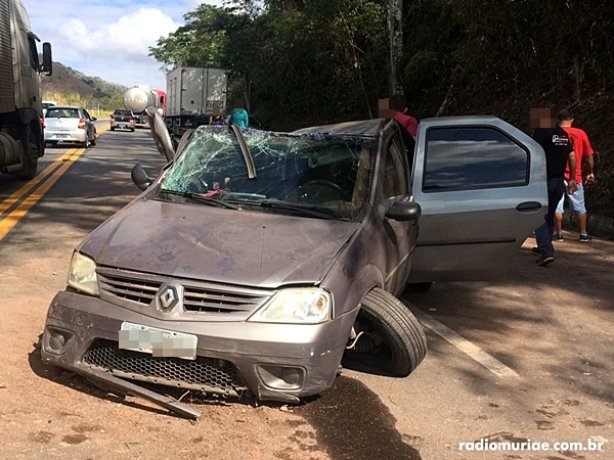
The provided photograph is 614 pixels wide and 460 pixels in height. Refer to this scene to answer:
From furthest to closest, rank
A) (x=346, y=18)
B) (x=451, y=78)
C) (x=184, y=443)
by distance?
(x=346, y=18)
(x=451, y=78)
(x=184, y=443)

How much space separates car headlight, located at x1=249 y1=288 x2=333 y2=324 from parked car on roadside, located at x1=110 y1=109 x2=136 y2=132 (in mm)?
42443

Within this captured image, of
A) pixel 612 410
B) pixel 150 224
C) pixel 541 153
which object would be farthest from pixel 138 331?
pixel 541 153

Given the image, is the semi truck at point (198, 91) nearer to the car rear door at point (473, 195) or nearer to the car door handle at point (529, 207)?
the car rear door at point (473, 195)

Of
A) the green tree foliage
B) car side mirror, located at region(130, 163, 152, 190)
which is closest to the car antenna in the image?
car side mirror, located at region(130, 163, 152, 190)

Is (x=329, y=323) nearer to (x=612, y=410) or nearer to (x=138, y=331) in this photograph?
(x=138, y=331)

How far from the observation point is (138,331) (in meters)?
3.42

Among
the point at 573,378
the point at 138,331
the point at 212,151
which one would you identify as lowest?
the point at 573,378

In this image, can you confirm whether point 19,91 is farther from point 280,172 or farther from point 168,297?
point 168,297

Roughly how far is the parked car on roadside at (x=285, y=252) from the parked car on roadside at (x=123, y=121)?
133 feet

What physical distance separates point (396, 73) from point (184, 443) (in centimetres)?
1788

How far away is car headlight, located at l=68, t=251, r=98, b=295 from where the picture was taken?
3.66m

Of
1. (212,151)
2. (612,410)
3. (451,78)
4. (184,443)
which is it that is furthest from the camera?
(451,78)

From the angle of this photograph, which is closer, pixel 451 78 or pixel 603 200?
pixel 603 200

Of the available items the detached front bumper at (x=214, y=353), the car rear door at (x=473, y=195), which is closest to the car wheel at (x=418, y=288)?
the car rear door at (x=473, y=195)
